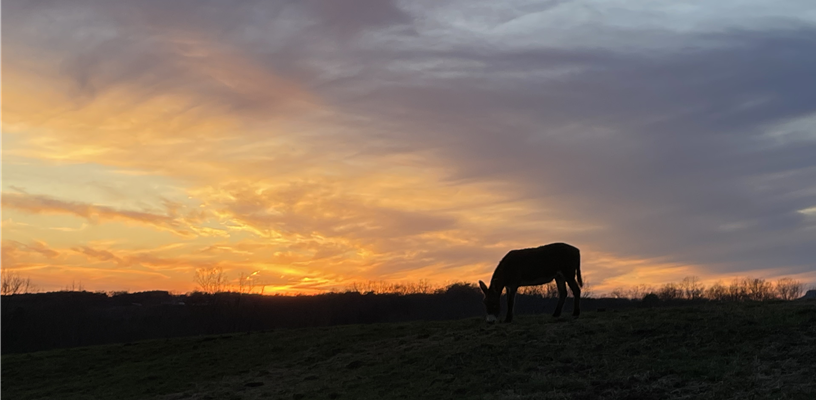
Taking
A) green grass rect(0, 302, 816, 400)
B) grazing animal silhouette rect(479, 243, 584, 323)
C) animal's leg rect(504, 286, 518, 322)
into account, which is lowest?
green grass rect(0, 302, 816, 400)

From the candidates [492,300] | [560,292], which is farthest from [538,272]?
[492,300]

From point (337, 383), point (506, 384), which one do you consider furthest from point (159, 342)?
point (506, 384)

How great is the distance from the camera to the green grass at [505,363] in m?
15.0

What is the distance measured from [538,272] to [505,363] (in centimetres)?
698

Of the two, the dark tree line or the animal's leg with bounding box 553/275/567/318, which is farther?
the dark tree line

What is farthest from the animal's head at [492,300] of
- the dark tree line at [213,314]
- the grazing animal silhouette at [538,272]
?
the dark tree line at [213,314]

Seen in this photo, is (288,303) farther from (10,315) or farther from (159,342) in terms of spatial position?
(159,342)

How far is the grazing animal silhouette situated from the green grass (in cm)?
109

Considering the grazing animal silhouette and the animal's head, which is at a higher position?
the grazing animal silhouette

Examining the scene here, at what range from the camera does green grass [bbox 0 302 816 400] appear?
15031mm

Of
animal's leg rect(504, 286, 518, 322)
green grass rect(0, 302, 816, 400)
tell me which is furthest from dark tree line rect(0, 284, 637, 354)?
animal's leg rect(504, 286, 518, 322)

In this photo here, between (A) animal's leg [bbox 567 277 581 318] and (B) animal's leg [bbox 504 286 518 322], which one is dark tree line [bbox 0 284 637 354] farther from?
(A) animal's leg [bbox 567 277 581 318]

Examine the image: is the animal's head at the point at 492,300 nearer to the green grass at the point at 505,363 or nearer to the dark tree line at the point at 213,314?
the green grass at the point at 505,363

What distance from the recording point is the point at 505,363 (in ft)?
62.0
